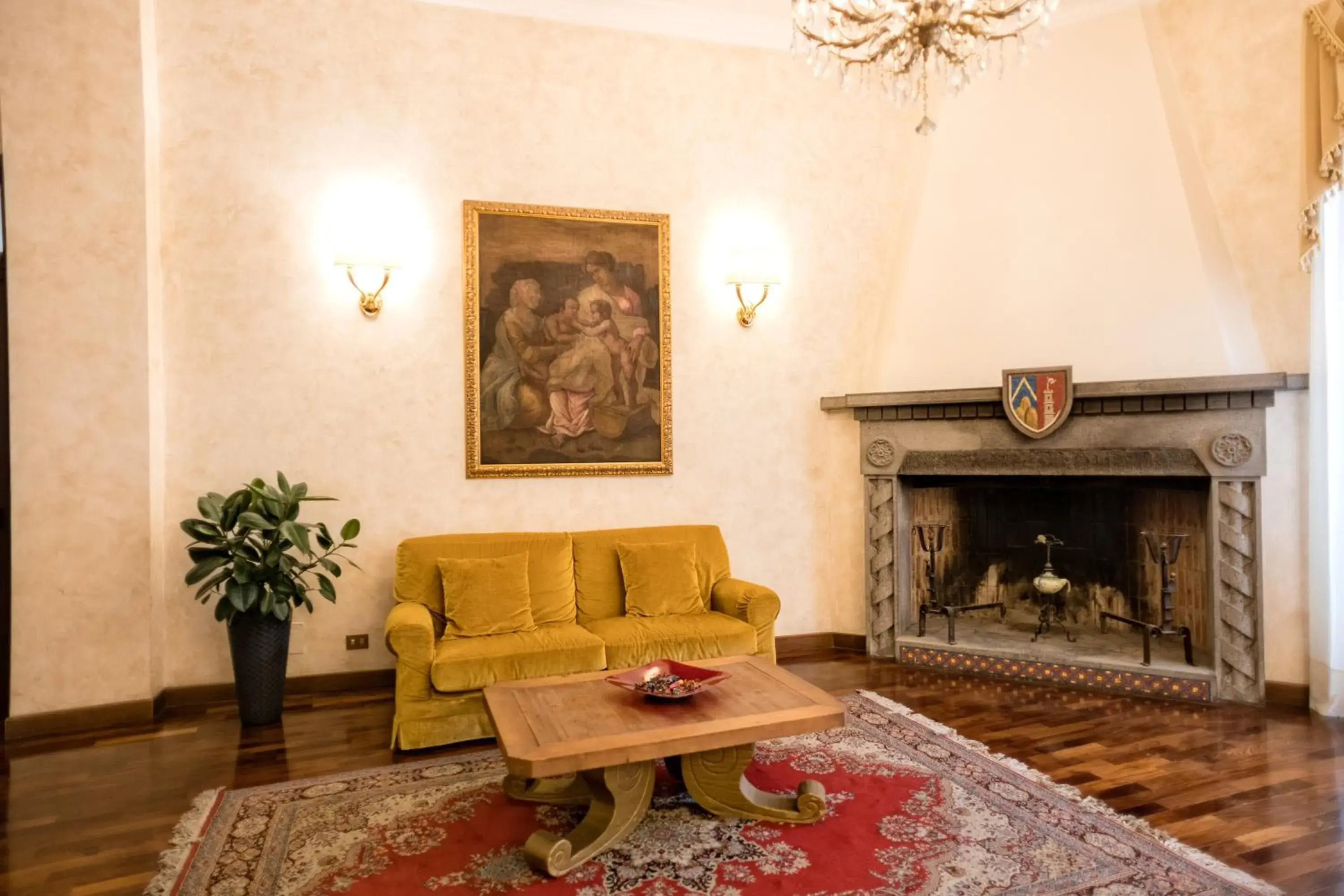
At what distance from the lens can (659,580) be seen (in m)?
4.50

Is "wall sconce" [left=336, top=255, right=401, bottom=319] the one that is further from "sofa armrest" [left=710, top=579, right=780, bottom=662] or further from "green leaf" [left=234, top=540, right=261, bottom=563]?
"sofa armrest" [left=710, top=579, right=780, bottom=662]

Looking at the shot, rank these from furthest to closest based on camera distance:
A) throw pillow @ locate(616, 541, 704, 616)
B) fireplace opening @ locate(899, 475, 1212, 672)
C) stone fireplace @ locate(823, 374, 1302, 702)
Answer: fireplace opening @ locate(899, 475, 1212, 672) → throw pillow @ locate(616, 541, 704, 616) → stone fireplace @ locate(823, 374, 1302, 702)

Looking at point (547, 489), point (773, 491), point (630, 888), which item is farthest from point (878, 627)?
point (630, 888)

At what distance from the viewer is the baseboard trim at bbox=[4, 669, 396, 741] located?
393 centimetres

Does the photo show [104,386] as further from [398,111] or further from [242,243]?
[398,111]

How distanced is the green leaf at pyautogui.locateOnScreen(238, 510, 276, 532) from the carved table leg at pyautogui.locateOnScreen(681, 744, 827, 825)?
7.87ft

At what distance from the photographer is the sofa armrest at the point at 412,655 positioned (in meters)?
3.64

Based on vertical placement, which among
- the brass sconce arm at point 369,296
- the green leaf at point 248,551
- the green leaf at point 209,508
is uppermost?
the brass sconce arm at point 369,296

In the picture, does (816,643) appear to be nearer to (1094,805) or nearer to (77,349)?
(1094,805)

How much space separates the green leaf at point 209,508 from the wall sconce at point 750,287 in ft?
10.4

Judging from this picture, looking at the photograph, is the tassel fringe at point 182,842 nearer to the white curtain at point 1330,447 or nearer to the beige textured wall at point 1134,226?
the beige textured wall at point 1134,226

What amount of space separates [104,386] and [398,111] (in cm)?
215

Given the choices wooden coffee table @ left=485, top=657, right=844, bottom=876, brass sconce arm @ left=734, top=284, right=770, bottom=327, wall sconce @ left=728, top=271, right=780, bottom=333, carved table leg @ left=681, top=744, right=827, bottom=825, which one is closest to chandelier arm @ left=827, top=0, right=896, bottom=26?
wall sconce @ left=728, top=271, right=780, bottom=333

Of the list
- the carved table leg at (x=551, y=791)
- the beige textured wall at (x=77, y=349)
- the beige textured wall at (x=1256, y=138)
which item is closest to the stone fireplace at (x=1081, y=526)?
the beige textured wall at (x=1256, y=138)
